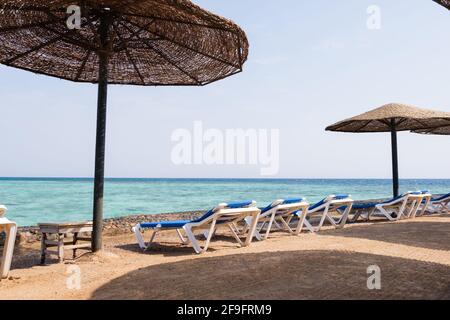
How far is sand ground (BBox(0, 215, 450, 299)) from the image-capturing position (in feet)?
11.3

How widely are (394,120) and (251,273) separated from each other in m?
9.58

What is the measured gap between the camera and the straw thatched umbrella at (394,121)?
11117 millimetres

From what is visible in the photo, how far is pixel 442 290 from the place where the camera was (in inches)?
134

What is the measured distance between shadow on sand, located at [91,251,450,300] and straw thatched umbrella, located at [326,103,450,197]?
7.25 metres

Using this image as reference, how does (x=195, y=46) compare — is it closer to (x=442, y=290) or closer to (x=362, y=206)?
(x=442, y=290)

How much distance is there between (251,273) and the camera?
4117mm

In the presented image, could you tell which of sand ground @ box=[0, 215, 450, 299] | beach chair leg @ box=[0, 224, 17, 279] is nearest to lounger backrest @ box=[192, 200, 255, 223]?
sand ground @ box=[0, 215, 450, 299]

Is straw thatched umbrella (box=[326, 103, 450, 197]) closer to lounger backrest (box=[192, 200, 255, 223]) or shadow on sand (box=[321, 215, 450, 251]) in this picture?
shadow on sand (box=[321, 215, 450, 251])

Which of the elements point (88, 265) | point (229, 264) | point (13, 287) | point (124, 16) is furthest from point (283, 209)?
point (13, 287)

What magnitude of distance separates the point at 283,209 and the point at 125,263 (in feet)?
11.4
